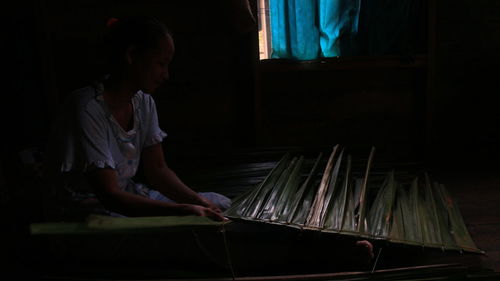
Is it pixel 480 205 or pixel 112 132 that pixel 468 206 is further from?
pixel 112 132

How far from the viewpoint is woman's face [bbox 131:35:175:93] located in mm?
1504

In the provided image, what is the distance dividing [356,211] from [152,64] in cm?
97

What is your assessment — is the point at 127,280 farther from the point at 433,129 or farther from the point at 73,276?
the point at 433,129

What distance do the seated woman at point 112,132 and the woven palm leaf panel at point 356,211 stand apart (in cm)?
23

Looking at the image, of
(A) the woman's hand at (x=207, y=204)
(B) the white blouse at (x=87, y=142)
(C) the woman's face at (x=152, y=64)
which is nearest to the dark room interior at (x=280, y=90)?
(A) the woman's hand at (x=207, y=204)

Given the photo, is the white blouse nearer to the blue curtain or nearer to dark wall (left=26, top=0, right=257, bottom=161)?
dark wall (left=26, top=0, right=257, bottom=161)

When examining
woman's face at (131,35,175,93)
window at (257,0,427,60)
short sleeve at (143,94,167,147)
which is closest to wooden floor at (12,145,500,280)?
short sleeve at (143,94,167,147)

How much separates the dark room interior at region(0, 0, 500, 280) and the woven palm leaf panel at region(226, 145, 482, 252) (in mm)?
771

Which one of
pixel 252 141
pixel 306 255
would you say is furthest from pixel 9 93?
pixel 306 255

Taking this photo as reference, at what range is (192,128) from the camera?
3.44 metres

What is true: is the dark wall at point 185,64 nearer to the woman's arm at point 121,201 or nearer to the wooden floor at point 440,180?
the wooden floor at point 440,180

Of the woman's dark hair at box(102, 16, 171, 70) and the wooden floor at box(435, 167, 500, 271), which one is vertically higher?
the woman's dark hair at box(102, 16, 171, 70)

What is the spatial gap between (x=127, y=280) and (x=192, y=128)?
2.08 m

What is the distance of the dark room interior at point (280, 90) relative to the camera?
3090 mm
